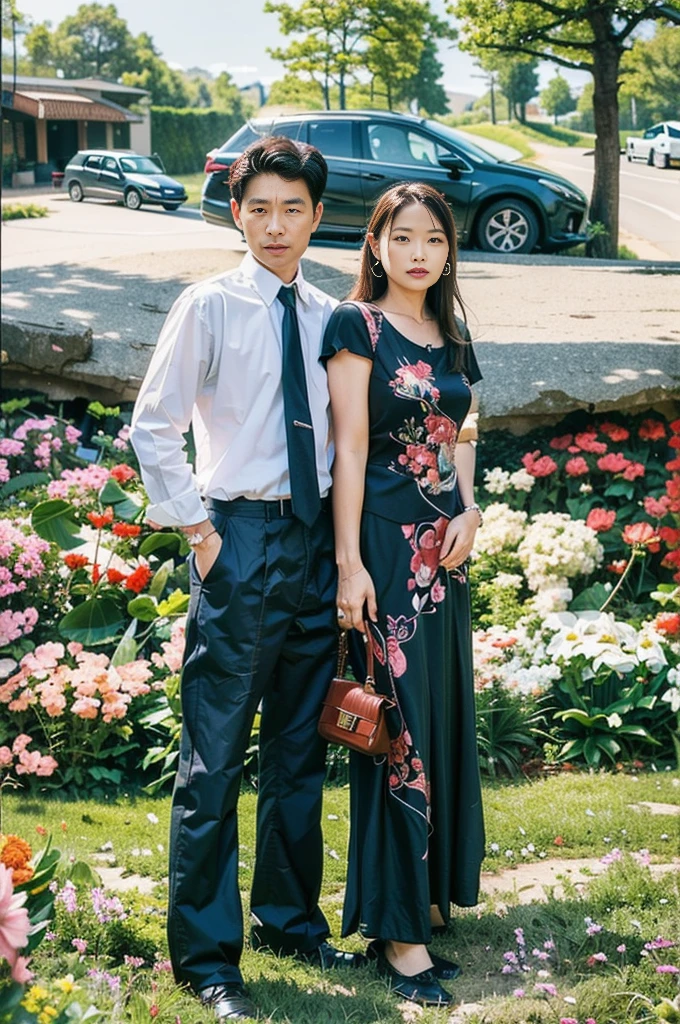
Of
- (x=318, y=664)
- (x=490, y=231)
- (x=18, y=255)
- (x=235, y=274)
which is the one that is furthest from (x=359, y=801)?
(x=18, y=255)

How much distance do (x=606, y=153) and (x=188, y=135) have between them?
1.68 m

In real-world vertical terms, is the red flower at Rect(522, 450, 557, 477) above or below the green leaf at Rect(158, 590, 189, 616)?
above

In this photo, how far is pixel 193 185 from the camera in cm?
471

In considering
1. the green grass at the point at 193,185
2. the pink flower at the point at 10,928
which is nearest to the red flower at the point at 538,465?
the green grass at the point at 193,185

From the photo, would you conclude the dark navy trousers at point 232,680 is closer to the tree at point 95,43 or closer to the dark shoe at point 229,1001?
the dark shoe at point 229,1001

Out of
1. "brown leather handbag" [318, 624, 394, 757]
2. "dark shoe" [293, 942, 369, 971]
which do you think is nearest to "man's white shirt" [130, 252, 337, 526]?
"brown leather handbag" [318, 624, 394, 757]

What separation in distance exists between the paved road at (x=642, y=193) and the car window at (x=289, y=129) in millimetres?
880

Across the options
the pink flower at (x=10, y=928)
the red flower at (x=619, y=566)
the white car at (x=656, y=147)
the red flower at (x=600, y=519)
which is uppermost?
the white car at (x=656, y=147)

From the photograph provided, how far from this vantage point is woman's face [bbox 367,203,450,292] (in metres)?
2.65

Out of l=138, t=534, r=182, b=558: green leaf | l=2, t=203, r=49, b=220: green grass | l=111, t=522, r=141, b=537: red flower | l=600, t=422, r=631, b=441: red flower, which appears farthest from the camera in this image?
l=2, t=203, r=49, b=220: green grass

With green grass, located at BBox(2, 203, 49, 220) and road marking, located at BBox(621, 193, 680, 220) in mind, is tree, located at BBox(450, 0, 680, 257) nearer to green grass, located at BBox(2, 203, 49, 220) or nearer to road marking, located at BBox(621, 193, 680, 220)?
road marking, located at BBox(621, 193, 680, 220)

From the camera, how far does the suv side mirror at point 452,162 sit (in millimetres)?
4203

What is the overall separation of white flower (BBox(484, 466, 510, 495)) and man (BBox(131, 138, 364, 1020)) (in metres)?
2.24

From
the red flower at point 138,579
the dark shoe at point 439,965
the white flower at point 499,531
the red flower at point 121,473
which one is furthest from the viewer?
the white flower at point 499,531
